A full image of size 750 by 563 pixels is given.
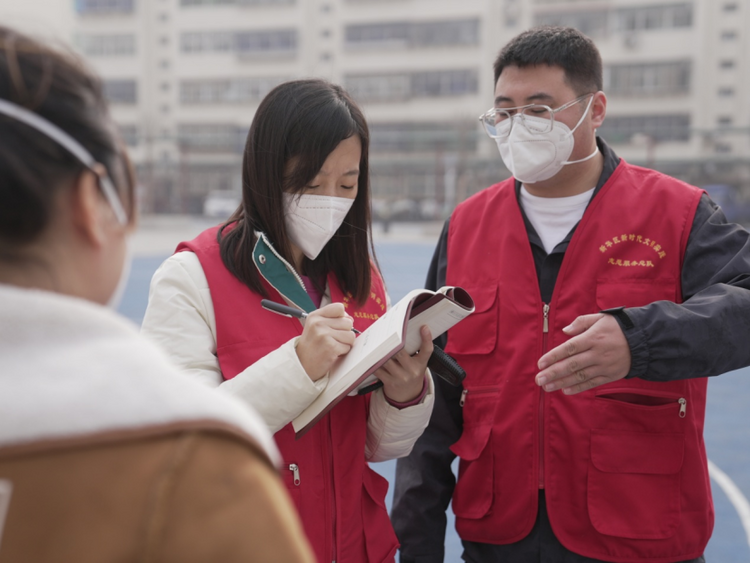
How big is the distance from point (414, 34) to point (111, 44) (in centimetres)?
1665

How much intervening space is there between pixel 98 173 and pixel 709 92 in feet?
110

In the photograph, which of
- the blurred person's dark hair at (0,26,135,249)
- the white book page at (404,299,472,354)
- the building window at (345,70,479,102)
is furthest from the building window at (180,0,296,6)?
the blurred person's dark hair at (0,26,135,249)

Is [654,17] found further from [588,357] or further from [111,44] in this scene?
[588,357]

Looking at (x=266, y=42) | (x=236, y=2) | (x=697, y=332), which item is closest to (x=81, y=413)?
(x=697, y=332)

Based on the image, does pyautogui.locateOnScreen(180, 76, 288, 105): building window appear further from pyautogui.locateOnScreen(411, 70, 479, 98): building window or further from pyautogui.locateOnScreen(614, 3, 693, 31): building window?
pyautogui.locateOnScreen(614, 3, 693, 31): building window

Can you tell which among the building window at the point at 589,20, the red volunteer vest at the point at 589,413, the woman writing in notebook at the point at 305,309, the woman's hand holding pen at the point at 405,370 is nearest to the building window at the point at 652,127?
the building window at the point at 589,20

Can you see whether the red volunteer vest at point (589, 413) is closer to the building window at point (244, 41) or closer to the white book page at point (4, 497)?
the white book page at point (4, 497)

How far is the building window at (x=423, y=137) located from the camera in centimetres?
2969

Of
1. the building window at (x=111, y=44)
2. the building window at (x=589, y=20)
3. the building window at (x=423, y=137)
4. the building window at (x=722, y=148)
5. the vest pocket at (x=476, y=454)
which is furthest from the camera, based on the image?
the building window at (x=111, y=44)

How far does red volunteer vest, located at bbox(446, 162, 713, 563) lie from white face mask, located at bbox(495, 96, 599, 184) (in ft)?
0.48

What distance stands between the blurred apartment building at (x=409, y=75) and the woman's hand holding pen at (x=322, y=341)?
23.4 meters

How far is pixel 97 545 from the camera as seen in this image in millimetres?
597

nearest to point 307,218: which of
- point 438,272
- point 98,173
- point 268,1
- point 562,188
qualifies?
point 438,272

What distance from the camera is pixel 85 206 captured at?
67 cm
